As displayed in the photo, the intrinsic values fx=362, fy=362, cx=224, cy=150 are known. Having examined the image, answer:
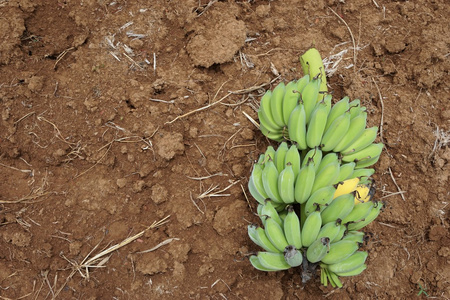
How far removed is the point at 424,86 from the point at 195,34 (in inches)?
72.0

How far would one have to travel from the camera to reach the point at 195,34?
284 cm

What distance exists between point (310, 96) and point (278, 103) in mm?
201

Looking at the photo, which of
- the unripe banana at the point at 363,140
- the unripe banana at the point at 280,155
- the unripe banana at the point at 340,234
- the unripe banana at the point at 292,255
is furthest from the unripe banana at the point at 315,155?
the unripe banana at the point at 292,255

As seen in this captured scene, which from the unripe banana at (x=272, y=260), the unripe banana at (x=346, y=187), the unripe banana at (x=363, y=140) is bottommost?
the unripe banana at (x=272, y=260)

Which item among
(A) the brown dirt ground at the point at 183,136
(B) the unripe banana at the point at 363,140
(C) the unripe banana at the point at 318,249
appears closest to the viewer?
(C) the unripe banana at the point at 318,249

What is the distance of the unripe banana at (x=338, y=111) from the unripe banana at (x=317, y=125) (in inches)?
4.4

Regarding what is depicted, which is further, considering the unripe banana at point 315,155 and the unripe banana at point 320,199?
the unripe banana at point 315,155

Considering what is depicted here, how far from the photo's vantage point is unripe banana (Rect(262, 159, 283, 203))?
6.63 ft

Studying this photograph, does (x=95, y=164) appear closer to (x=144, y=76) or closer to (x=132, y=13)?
(x=144, y=76)

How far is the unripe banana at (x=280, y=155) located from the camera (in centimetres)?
214

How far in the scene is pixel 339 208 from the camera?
6.25ft

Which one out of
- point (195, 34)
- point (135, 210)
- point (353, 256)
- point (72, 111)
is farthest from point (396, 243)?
point (72, 111)

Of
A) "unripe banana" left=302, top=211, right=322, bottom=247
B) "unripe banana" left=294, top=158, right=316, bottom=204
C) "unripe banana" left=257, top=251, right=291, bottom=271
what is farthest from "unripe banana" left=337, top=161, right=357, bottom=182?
"unripe banana" left=257, top=251, right=291, bottom=271

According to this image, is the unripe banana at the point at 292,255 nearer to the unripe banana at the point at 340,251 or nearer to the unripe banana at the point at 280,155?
the unripe banana at the point at 340,251
